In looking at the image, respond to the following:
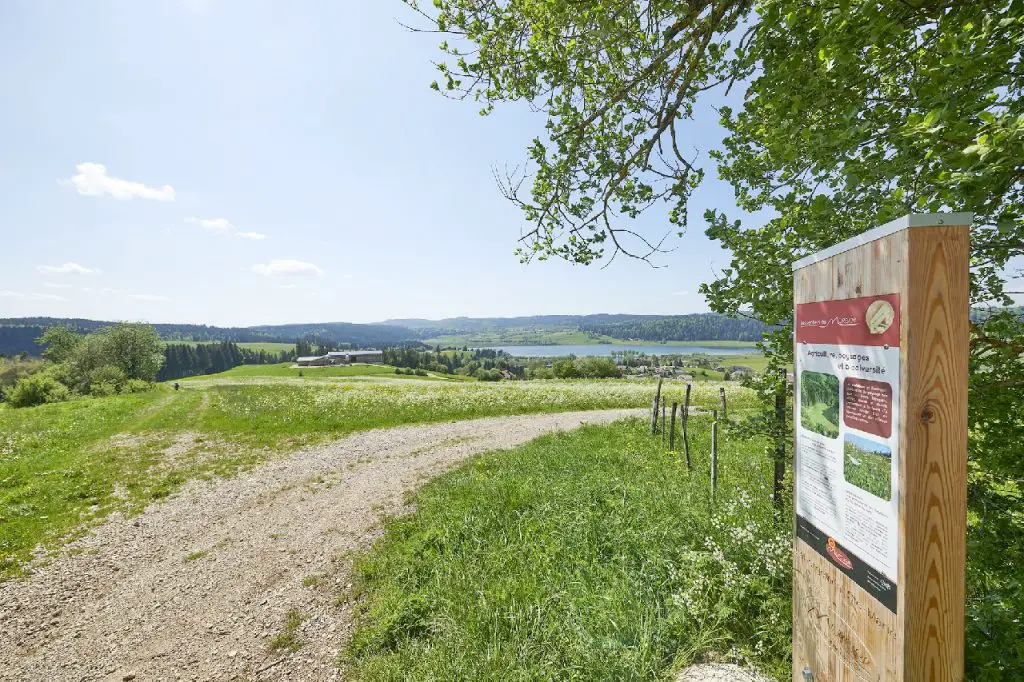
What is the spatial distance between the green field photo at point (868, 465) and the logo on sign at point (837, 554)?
52 cm

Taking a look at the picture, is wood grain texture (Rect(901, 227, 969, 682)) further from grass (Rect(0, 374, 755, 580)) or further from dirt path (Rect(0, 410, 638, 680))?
grass (Rect(0, 374, 755, 580))

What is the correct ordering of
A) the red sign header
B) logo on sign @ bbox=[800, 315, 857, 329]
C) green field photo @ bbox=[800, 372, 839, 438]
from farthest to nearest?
green field photo @ bbox=[800, 372, 839, 438] < logo on sign @ bbox=[800, 315, 857, 329] < the red sign header

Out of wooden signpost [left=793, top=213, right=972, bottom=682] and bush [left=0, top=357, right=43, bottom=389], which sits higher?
wooden signpost [left=793, top=213, right=972, bottom=682]

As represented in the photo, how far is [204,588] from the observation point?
7.29 metres

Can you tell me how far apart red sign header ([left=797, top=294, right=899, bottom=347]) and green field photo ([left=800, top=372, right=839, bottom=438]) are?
0.92 feet

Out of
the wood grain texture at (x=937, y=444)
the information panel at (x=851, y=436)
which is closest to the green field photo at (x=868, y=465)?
the information panel at (x=851, y=436)

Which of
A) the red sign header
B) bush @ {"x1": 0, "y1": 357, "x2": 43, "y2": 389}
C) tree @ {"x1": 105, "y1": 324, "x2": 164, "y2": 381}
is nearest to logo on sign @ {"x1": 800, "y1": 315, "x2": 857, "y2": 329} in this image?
the red sign header

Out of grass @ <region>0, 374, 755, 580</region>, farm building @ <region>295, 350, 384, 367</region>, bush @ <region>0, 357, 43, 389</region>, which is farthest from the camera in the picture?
farm building @ <region>295, 350, 384, 367</region>

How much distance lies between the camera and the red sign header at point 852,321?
2562 mm

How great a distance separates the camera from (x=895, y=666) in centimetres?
258

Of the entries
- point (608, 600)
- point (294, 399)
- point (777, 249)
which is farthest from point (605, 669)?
point (294, 399)

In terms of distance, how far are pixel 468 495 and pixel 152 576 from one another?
19.0 feet

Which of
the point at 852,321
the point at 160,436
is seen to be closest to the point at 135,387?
the point at 160,436

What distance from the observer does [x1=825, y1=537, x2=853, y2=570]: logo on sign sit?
2.96 meters
